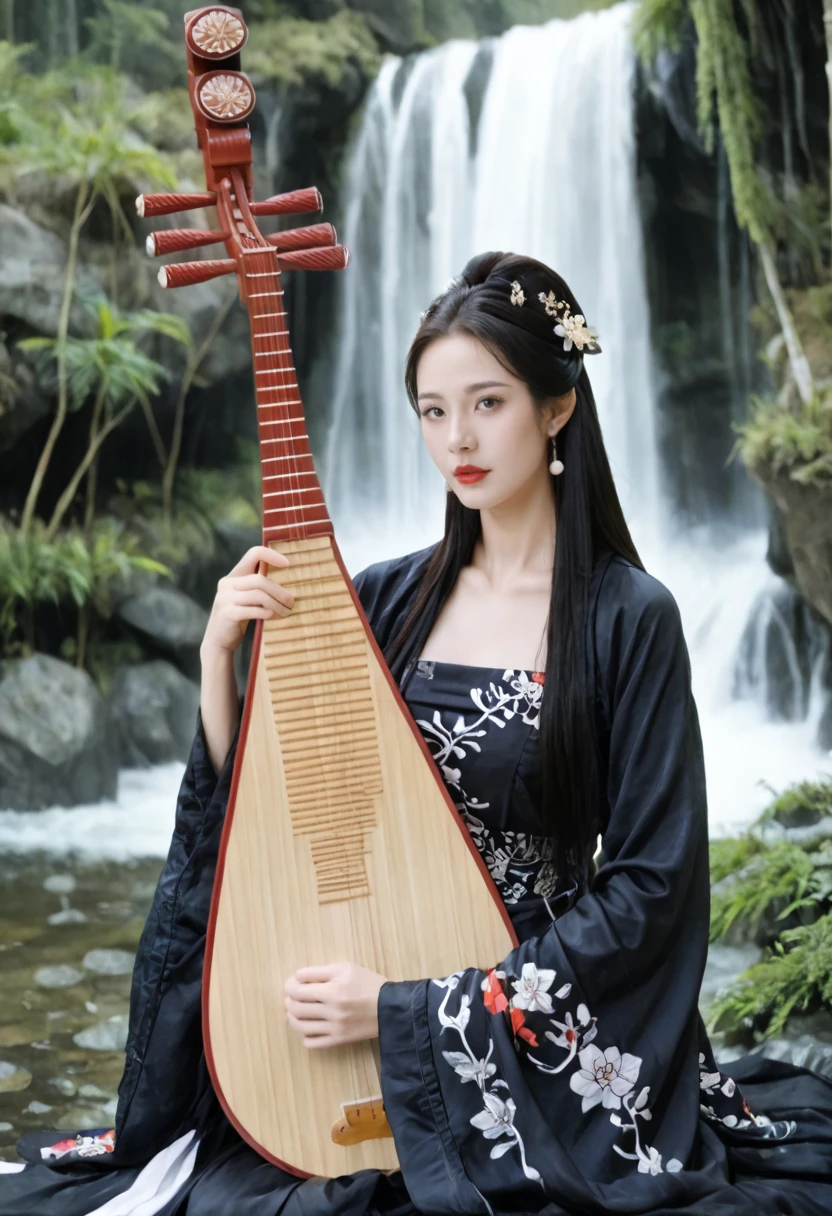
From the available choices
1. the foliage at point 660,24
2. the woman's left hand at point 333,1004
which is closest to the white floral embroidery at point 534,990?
the woman's left hand at point 333,1004

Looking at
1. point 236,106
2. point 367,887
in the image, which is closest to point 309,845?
point 367,887

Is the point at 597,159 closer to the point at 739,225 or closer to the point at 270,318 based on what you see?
the point at 739,225

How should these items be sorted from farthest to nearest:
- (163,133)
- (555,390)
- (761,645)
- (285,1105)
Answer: (163,133) → (761,645) → (555,390) → (285,1105)

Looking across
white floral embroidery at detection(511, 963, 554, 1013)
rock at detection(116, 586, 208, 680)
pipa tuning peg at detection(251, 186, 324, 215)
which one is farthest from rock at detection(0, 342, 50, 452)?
white floral embroidery at detection(511, 963, 554, 1013)

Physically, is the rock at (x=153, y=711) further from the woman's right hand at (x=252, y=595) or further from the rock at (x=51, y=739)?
the woman's right hand at (x=252, y=595)

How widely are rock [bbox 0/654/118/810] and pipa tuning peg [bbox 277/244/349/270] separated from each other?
250cm

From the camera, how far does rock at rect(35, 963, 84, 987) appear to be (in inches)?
115

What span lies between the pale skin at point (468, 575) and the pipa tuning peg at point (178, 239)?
27 cm

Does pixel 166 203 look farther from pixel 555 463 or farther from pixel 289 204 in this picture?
pixel 555 463

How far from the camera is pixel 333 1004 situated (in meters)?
1.23

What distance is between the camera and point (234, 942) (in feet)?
4.16

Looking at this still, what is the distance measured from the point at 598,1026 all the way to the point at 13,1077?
174 centimetres

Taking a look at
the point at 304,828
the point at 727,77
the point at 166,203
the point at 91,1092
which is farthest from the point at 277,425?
the point at 727,77

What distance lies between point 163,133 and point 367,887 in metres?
3.15
